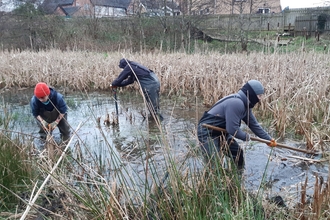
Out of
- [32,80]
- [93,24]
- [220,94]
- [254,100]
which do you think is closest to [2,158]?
[254,100]

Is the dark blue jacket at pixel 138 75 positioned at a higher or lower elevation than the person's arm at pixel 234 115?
higher

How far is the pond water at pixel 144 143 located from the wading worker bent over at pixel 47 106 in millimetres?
357

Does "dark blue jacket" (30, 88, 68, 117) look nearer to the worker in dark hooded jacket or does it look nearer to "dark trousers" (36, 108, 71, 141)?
"dark trousers" (36, 108, 71, 141)

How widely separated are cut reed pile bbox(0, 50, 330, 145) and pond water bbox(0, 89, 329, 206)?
0.50 meters

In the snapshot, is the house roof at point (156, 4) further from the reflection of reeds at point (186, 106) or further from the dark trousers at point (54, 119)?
the dark trousers at point (54, 119)

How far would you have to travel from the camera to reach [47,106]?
5855mm

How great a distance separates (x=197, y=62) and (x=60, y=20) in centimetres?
1789

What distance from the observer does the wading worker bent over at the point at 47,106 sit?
5160 mm

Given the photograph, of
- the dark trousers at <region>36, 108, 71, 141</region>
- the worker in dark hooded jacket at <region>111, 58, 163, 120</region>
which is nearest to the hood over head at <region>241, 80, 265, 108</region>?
the worker in dark hooded jacket at <region>111, 58, 163, 120</region>

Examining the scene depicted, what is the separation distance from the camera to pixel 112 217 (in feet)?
7.29

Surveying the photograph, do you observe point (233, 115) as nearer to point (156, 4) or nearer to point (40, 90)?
point (40, 90)

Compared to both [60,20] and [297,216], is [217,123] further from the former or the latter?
[60,20]

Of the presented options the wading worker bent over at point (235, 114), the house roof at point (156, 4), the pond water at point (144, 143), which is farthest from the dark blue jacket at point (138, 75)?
the house roof at point (156, 4)

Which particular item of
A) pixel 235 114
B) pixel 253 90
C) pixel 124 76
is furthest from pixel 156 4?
pixel 235 114
